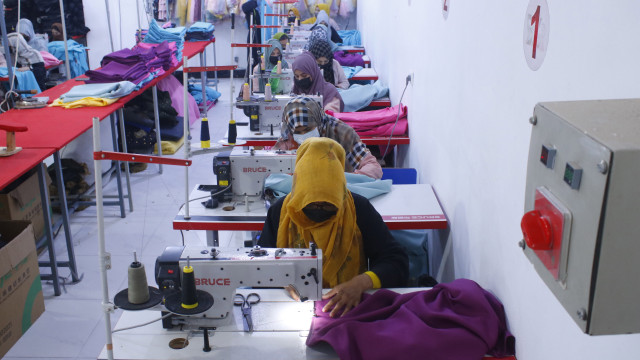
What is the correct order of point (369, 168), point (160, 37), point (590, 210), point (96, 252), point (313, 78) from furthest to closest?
point (160, 37), point (313, 78), point (96, 252), point (369, 168), point (590, 210)

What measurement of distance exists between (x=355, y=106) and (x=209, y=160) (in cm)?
168

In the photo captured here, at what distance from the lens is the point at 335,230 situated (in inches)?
79.6

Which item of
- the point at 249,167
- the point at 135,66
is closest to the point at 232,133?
the point at 249,167

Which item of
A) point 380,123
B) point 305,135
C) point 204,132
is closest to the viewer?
point 204,132

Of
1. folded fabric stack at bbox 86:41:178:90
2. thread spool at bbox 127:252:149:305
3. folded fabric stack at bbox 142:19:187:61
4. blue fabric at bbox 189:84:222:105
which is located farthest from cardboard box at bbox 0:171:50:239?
blue fabric at bbox 189:84:222:105

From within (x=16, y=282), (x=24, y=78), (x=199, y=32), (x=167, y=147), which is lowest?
(x=167, y=147)

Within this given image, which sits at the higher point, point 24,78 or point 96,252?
point 24,78

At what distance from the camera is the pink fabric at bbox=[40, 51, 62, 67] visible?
6.89 meters

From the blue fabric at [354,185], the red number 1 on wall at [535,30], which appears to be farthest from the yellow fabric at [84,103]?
the red number 1 on wall at [535,30]

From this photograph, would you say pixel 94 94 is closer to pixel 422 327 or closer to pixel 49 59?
pixel 49 59

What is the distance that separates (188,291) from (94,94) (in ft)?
10.6

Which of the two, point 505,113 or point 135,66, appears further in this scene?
point 135,66

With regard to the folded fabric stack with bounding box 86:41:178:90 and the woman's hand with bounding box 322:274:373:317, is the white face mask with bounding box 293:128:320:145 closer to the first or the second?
the woman's hand with bounding box 322:274:373:317

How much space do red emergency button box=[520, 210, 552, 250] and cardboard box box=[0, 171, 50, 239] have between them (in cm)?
315
